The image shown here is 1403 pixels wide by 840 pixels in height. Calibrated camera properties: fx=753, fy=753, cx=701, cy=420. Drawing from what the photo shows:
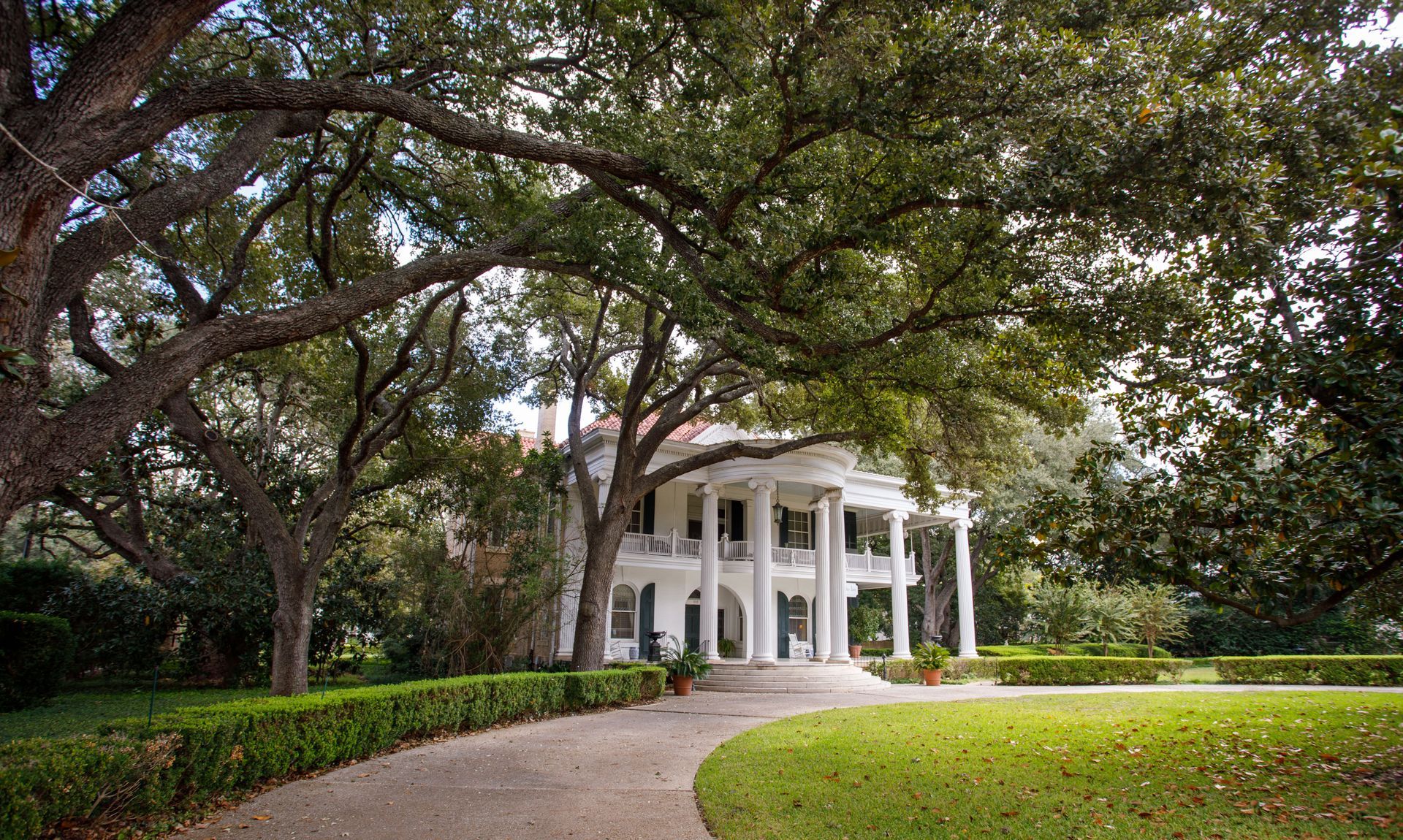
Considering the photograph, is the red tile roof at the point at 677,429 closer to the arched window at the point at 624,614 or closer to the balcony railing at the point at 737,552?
the balcony railing at the point at 737,552

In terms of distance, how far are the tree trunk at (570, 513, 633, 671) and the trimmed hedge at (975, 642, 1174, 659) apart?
16.5m

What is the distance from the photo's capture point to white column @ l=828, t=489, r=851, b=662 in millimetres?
23531

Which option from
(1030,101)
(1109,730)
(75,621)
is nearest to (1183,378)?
(1030,101)

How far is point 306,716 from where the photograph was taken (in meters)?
8.01

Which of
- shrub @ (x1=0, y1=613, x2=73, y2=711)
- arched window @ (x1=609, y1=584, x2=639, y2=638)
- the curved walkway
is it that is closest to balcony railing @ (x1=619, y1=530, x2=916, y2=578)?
arched window @ (x1=609, y1=584, x2=639, y2=638)

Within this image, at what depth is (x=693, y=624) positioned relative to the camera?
83.0 feet

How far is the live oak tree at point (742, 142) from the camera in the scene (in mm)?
5887

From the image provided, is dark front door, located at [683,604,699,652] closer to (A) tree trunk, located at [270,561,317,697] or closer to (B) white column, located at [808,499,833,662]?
(B) white column, located at [808,499,833,662]

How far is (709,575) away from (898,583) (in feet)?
23.8

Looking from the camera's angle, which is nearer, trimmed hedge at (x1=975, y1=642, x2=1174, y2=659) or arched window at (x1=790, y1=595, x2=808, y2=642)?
arched window at (x1=790, y1=595, x2=808, y2=642)

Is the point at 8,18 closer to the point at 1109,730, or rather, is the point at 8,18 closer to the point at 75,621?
the point at 1109,730

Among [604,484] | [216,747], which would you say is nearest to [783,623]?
[604,484]

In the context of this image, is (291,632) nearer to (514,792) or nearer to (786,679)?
(514,792)

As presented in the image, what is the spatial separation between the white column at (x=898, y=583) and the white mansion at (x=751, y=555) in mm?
43
